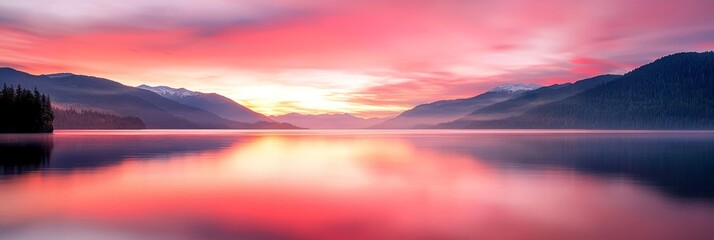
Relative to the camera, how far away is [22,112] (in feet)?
529

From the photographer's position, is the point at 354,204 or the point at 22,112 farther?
the point at 22,112

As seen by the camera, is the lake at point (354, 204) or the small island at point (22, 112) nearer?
the lake at point (354, 204)

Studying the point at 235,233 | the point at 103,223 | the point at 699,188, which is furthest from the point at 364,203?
the point at 699,188

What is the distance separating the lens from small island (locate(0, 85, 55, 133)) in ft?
516

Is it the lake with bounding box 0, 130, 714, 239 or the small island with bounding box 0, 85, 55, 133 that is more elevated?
the small island with bounding box 0, 85, 55, 133

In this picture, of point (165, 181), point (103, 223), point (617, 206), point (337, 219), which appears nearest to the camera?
point (103, 223)

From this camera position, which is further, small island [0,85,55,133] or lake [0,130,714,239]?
small island [0,85,55,133]

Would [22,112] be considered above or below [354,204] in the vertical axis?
above

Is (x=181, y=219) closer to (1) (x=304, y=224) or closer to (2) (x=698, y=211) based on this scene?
(1) (x=304, y=224)

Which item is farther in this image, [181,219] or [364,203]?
[364,203]

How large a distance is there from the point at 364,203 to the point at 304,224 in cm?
543

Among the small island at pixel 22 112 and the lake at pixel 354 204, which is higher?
the small island at pixel 22 112

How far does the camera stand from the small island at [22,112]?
15725 cm

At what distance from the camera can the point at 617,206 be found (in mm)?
22328
